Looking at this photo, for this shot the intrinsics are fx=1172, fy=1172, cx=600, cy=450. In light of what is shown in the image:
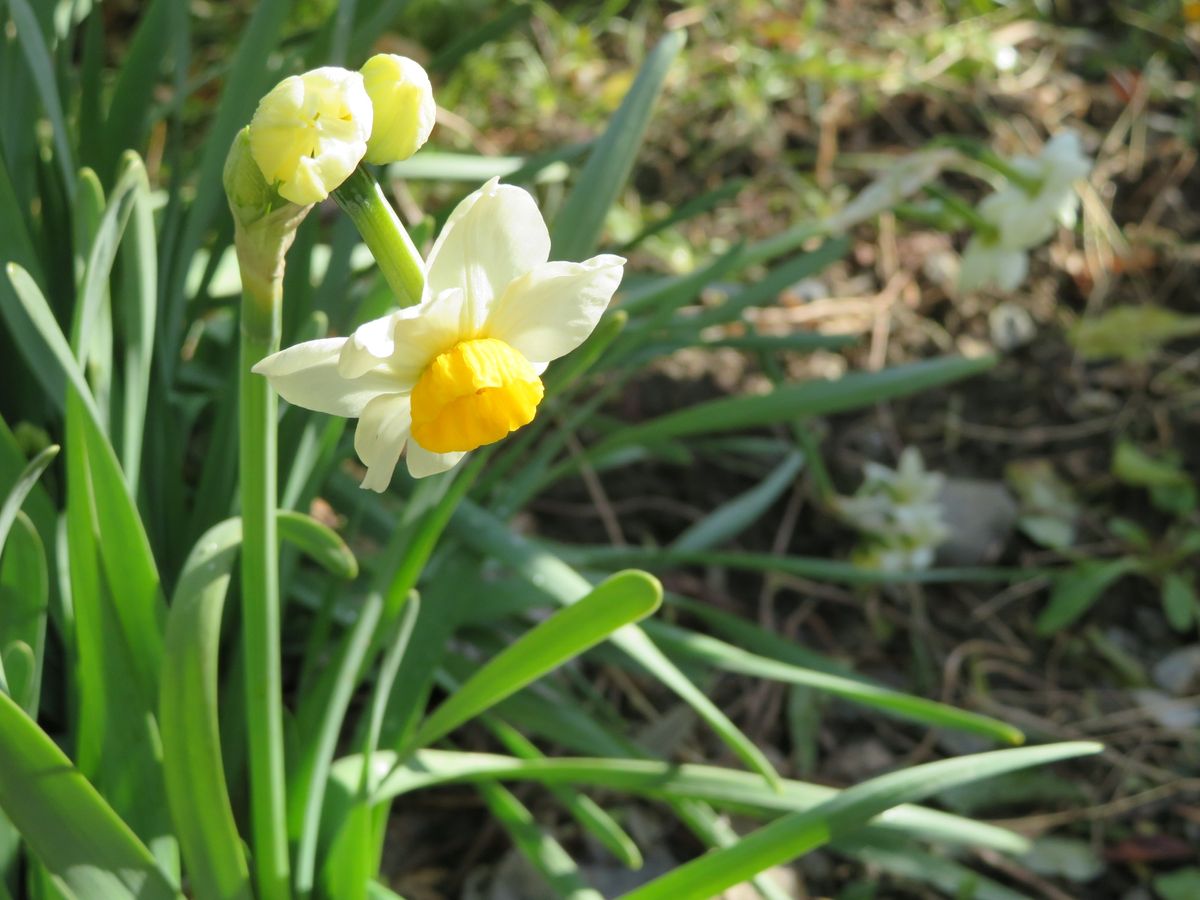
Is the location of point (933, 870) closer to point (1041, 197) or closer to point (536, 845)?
point (536, 845)

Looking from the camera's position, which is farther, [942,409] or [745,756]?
[942,409]

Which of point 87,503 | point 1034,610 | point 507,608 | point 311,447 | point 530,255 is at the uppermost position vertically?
point 530,255

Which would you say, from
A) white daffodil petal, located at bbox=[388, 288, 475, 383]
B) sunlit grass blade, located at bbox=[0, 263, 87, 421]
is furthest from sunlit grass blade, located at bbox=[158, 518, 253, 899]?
white daffodil petal, located at bbox=[388, 288, 475, 383]

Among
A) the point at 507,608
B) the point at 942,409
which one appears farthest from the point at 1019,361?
the point at 507,608

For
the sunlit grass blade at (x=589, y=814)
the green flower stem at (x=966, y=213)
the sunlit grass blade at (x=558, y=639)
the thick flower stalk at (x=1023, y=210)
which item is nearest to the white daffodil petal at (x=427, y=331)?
the sunlit grass blade at (x=558, y=639)

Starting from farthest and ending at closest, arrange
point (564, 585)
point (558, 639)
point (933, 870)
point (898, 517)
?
point (898, 517) → point (933, 870) → point (564, 585) → point (558, 639)

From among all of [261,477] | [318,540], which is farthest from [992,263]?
[261,477]

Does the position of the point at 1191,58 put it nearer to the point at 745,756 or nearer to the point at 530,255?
the point at 745,756

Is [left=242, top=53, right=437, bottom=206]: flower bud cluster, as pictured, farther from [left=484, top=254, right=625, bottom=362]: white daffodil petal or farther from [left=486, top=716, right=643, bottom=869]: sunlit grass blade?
[left=486, top=716, right=643, bottom=869]: sunlit grass blade
